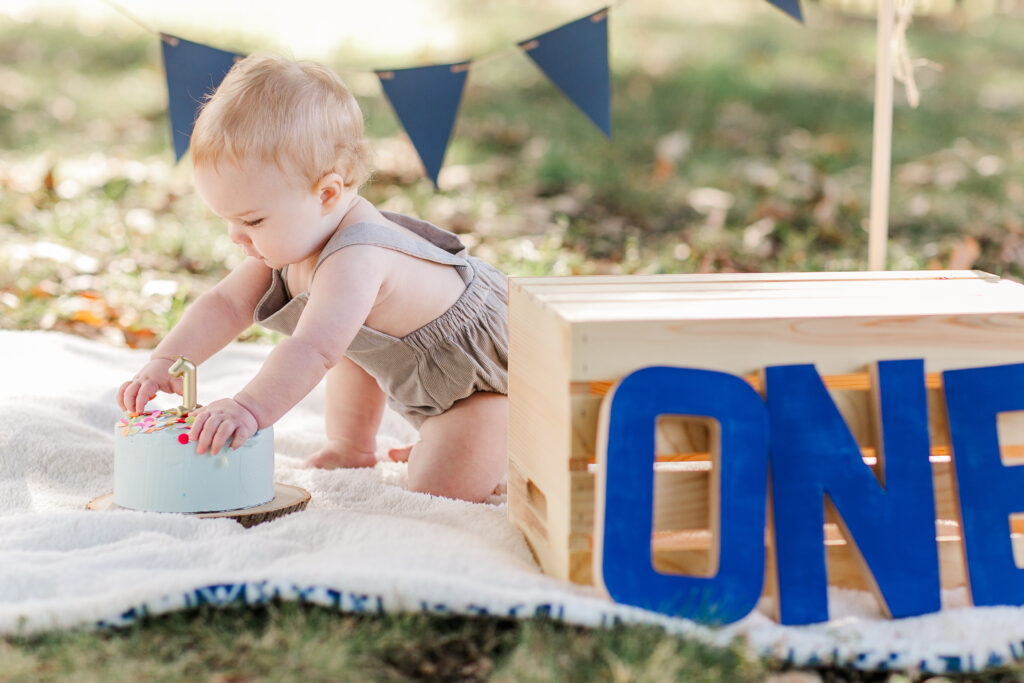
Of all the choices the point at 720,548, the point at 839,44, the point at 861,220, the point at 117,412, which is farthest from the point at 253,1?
the point at 720,548

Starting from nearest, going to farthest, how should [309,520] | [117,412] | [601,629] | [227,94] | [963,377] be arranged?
[601,629], [963,377], [309,520], [227,94], [117,412]

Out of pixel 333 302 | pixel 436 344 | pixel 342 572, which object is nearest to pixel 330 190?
Answer: pixel 333 302

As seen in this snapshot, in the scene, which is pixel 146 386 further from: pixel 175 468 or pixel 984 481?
pixel 984 481

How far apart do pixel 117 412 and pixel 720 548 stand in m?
1.35

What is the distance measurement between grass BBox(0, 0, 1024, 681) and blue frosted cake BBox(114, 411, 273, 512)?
0.31 meters

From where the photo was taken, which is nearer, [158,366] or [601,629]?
[601,629]

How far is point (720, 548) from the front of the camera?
4.59 ft

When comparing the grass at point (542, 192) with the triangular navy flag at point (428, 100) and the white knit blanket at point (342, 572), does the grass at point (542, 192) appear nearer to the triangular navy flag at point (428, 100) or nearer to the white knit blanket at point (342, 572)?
the white knit blanket at point (342, 572)

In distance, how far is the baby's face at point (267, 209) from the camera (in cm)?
172

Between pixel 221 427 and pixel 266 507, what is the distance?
0.16 meters

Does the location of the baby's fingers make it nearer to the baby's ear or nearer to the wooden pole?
the baby's ear

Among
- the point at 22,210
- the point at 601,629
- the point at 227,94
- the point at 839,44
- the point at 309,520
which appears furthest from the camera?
Answer: the point at 839,44

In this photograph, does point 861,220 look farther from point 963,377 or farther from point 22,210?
point 22,210

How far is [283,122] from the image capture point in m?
1.73
